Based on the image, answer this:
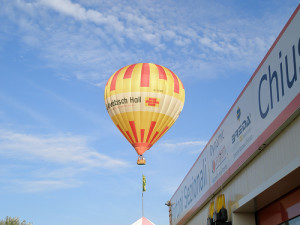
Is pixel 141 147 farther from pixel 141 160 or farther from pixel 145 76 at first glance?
pixel 145 76

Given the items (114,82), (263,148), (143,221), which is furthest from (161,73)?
(263,148)

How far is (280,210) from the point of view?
38.6 feet

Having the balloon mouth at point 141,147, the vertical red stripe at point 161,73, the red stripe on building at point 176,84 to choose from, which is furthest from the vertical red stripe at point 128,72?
the balloon mouth at point 141,147

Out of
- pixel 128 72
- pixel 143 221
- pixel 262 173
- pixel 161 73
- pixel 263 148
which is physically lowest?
pixel 262 173

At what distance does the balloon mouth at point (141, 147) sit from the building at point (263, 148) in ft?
49.3

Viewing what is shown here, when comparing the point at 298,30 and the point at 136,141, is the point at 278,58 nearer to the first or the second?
the point at 298,30

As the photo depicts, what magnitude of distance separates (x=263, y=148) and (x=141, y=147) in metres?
20.4

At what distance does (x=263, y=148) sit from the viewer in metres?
11.4

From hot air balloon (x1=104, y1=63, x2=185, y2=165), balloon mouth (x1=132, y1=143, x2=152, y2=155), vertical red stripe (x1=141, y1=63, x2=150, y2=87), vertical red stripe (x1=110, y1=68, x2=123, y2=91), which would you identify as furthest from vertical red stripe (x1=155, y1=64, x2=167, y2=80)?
balloon mouth (x1=132, y1=143, x2=152, y2=155)

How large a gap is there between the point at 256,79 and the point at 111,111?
20042 millimetres

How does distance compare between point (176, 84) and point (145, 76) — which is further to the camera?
point (176, 84)

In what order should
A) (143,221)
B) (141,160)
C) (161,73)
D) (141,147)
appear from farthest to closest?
1. (141,160)
2. (141,147)
3. (161,73)
4. (143,221)

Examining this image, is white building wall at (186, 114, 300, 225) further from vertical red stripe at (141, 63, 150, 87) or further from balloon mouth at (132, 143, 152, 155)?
balloon mouth at (132, 143, 152, 155)

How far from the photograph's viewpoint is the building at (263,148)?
9.72 meters
